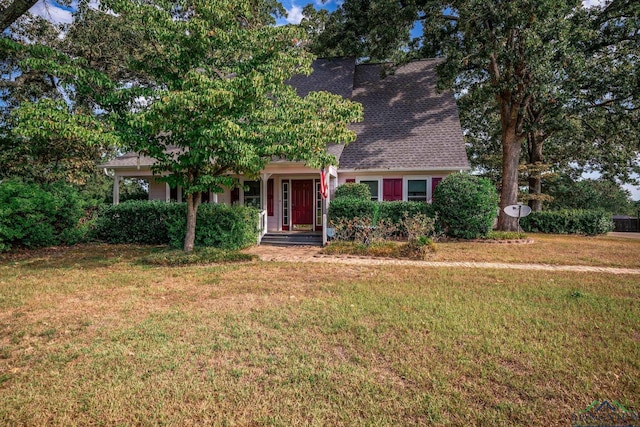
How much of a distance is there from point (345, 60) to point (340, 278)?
14.9 m

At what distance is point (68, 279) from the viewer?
628 cm

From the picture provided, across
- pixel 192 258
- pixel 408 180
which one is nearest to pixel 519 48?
pixel 408 180

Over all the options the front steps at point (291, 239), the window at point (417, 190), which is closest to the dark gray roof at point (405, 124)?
the window at point (417, 190)

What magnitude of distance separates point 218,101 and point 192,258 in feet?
Result: 12.3

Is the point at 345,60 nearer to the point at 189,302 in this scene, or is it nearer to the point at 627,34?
the point at 627,34

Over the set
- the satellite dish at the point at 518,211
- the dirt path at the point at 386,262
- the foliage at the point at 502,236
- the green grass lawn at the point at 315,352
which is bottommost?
the green grass lawn at the point at 315,352

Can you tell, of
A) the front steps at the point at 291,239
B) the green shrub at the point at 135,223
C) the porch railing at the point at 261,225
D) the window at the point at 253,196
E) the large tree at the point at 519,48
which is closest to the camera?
the green shrub at the point at 135,223

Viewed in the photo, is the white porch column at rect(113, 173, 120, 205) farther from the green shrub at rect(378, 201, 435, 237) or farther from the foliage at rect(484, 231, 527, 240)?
the foliage at rect(484, 231, 527, 240)

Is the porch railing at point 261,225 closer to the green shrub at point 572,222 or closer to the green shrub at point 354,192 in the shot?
the green shrub at point 354,192

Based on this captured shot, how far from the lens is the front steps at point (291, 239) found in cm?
1141

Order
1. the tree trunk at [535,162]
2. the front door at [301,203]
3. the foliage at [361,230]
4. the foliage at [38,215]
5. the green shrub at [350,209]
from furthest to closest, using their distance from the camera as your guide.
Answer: the tree trunk at [535,162] → the front door at [301,203] → the green shrub at [350,209] → the foliage at [361,230] → the foliage at [38,215]

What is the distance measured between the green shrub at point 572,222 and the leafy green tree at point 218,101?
44.1 feet

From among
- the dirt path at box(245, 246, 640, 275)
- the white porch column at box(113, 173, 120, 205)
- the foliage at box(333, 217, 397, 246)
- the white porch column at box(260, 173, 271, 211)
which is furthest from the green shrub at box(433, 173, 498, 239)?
the white porch column at box(113, 173, 120, 205)

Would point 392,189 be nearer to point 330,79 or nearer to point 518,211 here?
point 518,211
